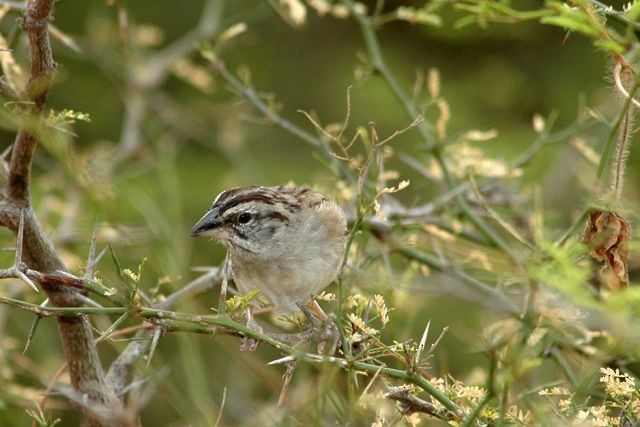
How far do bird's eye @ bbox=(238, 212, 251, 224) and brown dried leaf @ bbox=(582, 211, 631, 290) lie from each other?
1.53 metres

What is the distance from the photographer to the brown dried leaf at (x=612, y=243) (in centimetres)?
246

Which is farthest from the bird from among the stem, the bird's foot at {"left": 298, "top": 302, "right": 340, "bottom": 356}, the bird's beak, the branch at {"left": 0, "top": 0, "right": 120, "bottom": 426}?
the branch at {"left": 0, "top": 0, "right": 120, "bottom": 426}

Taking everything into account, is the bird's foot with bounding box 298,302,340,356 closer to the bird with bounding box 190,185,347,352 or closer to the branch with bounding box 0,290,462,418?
the bird with bounding box 190,185,347,352

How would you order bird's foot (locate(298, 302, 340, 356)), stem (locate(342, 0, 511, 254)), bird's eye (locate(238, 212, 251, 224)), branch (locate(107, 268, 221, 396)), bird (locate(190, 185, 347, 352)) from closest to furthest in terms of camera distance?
bird's foot (locate(298, 302, 340, 356)) < branch (locate(107, 268, 221, 396)) < bird (locate(190, 185, 347, 352)) < bird's eye (locate(238, 212, 251, 224)) < stem (locate(342, 0, 511, 254))

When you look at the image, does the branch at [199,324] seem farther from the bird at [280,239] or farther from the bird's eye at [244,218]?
the bird's eye at [244,218]

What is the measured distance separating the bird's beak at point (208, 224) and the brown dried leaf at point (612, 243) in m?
1.50

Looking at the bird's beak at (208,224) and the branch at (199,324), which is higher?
the branch at (199,324)

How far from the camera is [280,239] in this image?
12.3 ft

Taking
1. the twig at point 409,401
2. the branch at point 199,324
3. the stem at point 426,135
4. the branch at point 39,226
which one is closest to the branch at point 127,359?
the branch at point 39,226

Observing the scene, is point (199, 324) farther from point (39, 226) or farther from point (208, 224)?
point (208, 224)

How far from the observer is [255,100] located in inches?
164

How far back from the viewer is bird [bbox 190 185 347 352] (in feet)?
11.2

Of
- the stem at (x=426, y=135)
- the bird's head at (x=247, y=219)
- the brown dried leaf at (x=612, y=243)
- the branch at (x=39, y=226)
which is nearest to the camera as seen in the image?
the brown dried leaf at (x=612, y=243)

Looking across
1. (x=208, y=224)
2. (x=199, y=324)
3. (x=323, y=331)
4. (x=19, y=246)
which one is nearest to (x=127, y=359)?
(x=208, y=224)
